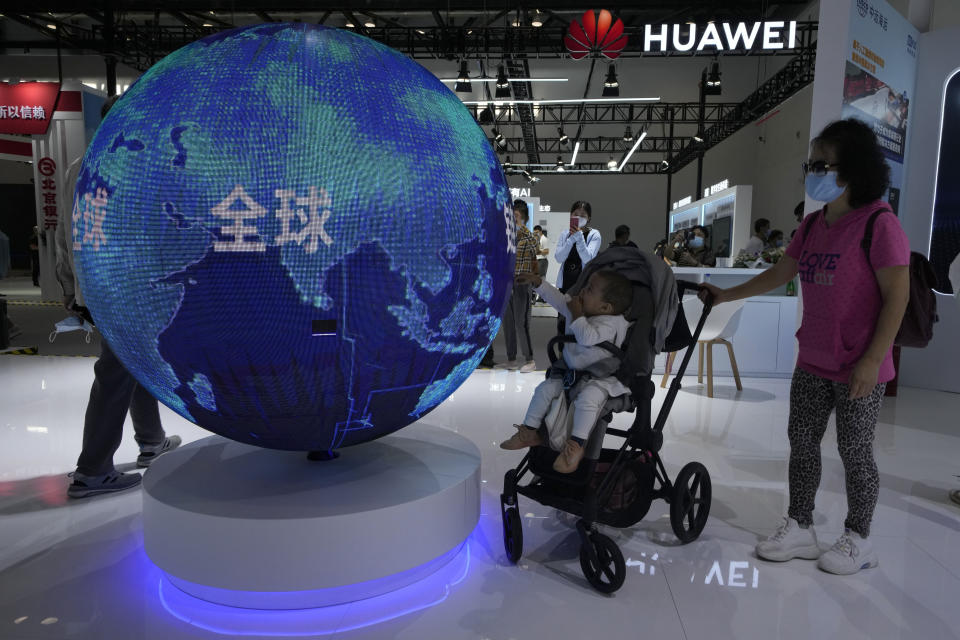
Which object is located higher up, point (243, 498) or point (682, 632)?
point (243, 498)

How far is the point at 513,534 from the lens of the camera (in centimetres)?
236

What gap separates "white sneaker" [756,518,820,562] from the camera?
2.44 metres

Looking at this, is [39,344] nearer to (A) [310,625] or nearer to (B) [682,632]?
(A) [310,625]

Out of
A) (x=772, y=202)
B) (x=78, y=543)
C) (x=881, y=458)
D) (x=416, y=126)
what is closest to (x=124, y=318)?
(x=416, y=126)

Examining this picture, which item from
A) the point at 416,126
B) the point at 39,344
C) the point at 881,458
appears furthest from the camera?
the point at 39,344

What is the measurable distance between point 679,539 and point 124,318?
2244 mm

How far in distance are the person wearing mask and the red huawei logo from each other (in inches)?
204

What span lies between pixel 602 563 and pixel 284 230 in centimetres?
154

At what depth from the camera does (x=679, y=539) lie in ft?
8.54

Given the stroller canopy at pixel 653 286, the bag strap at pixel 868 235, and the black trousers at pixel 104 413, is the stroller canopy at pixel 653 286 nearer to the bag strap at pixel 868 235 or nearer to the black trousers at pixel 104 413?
the bag strap at pixel 868 235

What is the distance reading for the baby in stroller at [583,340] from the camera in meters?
2.37

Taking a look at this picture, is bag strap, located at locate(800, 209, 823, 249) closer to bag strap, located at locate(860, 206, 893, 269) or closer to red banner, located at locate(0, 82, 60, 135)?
bag strap, located at locate(860, 206, 893, 269)

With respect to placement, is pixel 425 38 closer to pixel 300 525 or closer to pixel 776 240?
pixel 776 240

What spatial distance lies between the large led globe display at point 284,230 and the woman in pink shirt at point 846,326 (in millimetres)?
1299
